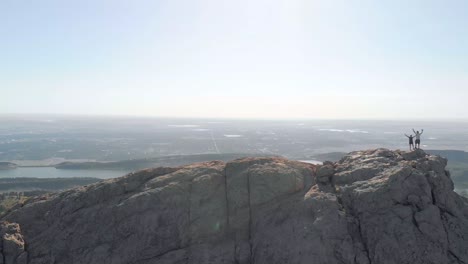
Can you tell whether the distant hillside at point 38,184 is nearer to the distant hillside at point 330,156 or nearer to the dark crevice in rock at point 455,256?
the distant hillside at point 330,156

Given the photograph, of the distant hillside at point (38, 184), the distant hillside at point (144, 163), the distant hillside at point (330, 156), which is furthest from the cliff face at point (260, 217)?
the distant hillside at point (330, 156)

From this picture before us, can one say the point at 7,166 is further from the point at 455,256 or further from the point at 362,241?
the point at 455,256

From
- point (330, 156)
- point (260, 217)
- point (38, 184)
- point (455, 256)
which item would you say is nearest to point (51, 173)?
point (38, 184)

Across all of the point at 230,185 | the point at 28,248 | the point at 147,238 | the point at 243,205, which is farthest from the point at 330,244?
the point at 28,248

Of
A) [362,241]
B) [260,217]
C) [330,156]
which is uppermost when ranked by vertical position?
[260,217]

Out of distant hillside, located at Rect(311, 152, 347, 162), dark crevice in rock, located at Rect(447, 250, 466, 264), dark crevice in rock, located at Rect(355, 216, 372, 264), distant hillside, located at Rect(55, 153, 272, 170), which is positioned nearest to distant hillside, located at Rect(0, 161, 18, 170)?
distant hillside, located at Rect(55, 153, 272, 170)

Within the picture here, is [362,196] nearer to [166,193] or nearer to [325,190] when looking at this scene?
[325,190]

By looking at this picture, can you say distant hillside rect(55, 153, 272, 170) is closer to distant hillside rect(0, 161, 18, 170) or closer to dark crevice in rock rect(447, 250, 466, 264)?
distant hillside rect(0, 161, 18, 170)

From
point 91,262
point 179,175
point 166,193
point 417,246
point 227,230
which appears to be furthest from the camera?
point 179,175
